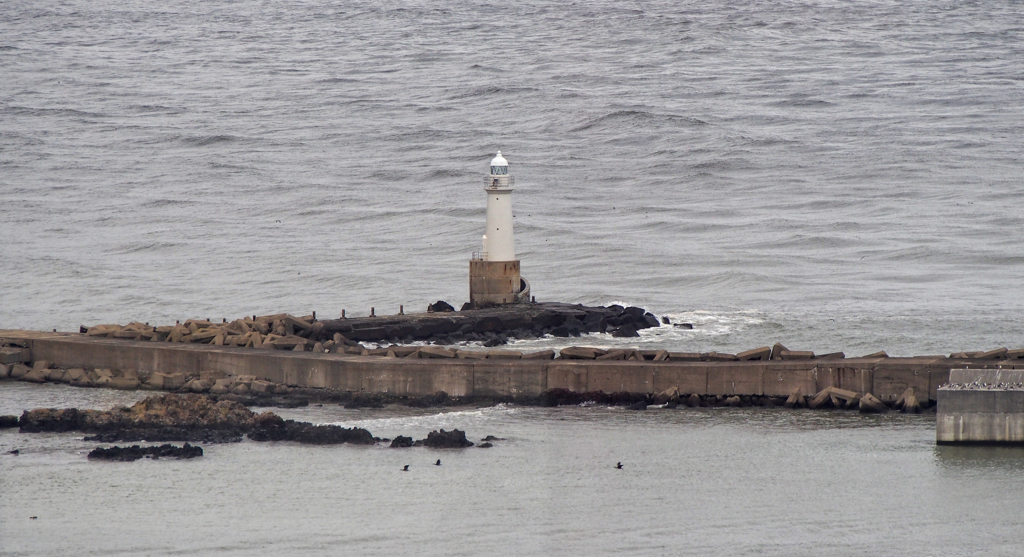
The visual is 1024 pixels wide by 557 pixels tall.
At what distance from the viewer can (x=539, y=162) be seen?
54031 millimetres

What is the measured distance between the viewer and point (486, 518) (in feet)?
51.3

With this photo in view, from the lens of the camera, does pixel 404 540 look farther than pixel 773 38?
No

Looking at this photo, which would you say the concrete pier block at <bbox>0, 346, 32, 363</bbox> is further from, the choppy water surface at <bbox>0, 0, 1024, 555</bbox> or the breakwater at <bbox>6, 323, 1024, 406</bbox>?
the breakwater at <bbox>6, 323, 1024, 406</bbox>

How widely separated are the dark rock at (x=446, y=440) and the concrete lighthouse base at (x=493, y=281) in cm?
950

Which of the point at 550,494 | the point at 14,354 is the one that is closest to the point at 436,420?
the point at 550,494

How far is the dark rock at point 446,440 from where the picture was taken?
58.1 feet

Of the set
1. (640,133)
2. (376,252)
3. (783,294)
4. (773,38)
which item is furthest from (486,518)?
(773,38)

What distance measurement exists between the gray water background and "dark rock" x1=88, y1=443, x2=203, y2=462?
39.8 ft

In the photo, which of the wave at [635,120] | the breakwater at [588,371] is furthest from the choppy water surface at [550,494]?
the wave at [635,120]

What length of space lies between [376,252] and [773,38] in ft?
Result: 109

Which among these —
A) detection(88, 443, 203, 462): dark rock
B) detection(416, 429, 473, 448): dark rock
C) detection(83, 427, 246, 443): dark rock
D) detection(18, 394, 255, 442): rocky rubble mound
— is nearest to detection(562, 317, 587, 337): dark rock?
detection(416, 429, 473, 448): dark rock

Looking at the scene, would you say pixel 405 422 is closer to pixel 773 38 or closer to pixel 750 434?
pixel 750 434

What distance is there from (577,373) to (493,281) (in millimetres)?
7238

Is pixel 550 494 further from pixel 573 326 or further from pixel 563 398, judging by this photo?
pixel 573 326
